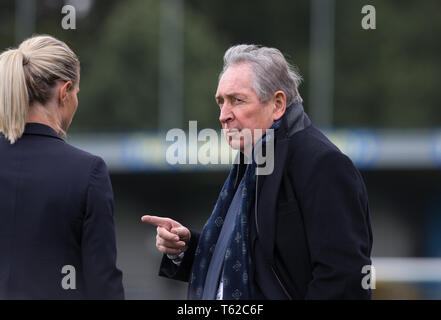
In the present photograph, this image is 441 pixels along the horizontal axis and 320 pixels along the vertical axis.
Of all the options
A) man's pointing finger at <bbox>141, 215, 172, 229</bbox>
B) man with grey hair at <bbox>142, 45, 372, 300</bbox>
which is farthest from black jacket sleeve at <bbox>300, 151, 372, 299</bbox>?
man's pointing finger at <bbox>141, 215, 172, 229</bbox>

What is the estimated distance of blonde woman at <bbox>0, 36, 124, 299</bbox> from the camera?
7.61ft

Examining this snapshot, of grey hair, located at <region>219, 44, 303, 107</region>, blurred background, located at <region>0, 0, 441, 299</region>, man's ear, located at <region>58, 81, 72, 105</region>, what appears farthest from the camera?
blurred background, located at <region>0, 0, 441, 299</region>

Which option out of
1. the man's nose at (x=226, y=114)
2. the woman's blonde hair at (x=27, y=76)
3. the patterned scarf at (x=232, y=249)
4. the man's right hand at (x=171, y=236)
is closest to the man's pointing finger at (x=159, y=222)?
the man's right hand at (x=171, y=236)

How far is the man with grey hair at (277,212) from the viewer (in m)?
2.37

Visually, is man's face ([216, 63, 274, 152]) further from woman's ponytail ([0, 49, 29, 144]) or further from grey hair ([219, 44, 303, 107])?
woman's ponytail ([0, 49, 29, 144])

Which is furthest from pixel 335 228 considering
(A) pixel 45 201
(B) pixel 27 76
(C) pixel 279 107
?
(B) pixel 27 76

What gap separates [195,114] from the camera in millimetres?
15422

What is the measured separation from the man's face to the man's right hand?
14.5 inches

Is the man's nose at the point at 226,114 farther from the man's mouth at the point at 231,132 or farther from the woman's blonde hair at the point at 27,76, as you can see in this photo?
the woman's blonde hair at the point at 27,76

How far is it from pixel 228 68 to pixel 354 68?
1300 cm

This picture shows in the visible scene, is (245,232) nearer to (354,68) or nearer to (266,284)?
(266,284)

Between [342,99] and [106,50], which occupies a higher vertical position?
[106,50]

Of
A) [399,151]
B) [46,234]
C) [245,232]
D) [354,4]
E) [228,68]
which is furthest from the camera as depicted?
[354,4]
